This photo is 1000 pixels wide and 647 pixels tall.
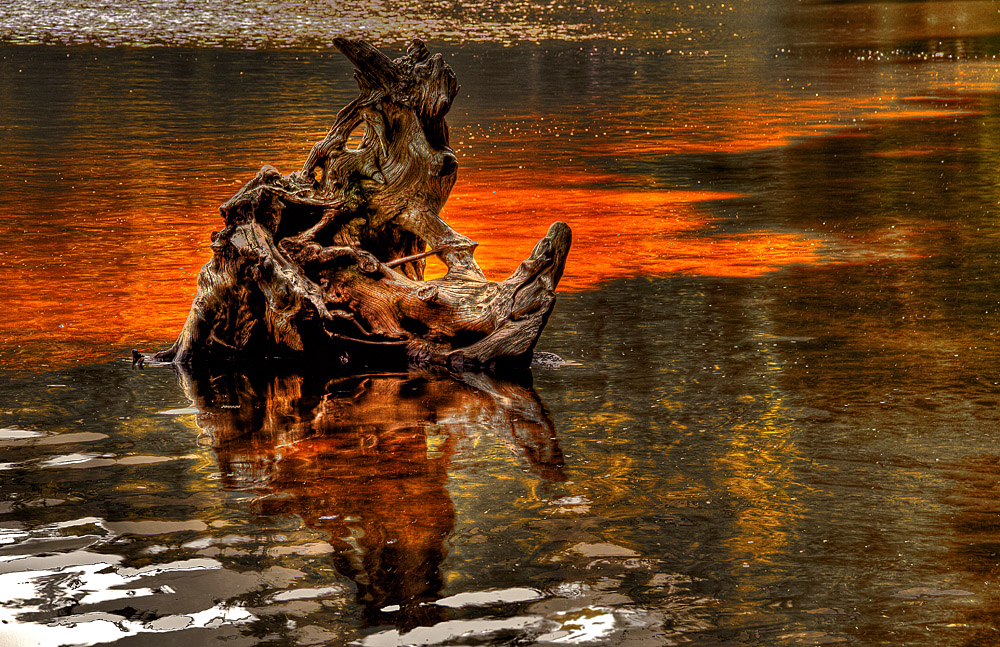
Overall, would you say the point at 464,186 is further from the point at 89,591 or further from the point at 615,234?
the point at 89,591

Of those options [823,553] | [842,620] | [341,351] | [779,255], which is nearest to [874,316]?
[779,255]

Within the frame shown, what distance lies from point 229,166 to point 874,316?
11.1m

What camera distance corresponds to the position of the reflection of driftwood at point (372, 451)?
18.3 feet

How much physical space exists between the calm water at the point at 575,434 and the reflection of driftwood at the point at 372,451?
0.9 inches

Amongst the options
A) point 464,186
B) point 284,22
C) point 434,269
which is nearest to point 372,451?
point 434,269

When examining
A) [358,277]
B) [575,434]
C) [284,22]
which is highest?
[284,22]

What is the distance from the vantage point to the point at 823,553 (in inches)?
220

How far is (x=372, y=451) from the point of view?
7078mm

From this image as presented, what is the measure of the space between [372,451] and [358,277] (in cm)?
243

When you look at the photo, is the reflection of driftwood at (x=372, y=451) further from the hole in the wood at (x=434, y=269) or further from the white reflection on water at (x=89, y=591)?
the hole in the wood at (x=434, y=269)

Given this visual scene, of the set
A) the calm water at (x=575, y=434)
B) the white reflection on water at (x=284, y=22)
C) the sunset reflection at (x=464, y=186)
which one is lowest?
the calm water at (x=575, y=434)

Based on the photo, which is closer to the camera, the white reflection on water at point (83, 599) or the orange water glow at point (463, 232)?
the white reflection on water at point (83, 599)

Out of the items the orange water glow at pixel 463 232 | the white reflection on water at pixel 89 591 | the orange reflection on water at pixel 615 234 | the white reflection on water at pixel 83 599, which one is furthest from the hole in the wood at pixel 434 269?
the white reflection on water at pixel 83 599

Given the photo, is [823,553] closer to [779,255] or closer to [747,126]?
[779,255]
